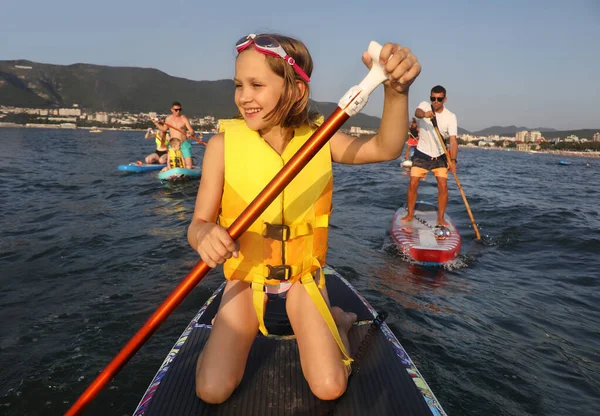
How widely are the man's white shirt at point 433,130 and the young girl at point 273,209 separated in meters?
5.69

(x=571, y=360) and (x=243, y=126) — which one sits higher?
(x=243, y=126)

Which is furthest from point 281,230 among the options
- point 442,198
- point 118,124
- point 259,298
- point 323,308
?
point 118,124

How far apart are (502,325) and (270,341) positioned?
3.25 m

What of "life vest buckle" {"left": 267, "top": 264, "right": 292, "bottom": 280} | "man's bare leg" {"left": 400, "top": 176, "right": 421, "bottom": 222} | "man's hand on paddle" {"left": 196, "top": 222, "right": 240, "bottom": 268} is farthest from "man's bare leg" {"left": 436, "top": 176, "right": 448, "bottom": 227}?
"man's hand on paddle" {"left": 196, "top": 222, "right": 240, "bottom": 268}

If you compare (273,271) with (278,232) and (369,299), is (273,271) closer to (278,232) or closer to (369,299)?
(278,232)

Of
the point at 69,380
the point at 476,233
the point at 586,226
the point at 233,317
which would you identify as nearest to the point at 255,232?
the point at 233,317

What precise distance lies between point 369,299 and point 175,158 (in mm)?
11749

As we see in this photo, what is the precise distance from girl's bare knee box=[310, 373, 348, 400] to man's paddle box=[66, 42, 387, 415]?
1.02 m

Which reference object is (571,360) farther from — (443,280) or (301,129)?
(301,129)

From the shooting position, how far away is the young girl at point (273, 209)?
7.98ft

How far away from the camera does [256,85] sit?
8.07ft

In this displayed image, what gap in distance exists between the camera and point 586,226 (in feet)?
32.7

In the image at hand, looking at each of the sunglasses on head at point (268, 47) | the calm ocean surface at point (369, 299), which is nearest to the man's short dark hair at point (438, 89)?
the calm ocean surface at point (369, 299)

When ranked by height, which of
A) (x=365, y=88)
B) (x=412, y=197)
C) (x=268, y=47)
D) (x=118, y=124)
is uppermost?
(x=118, y=124)
